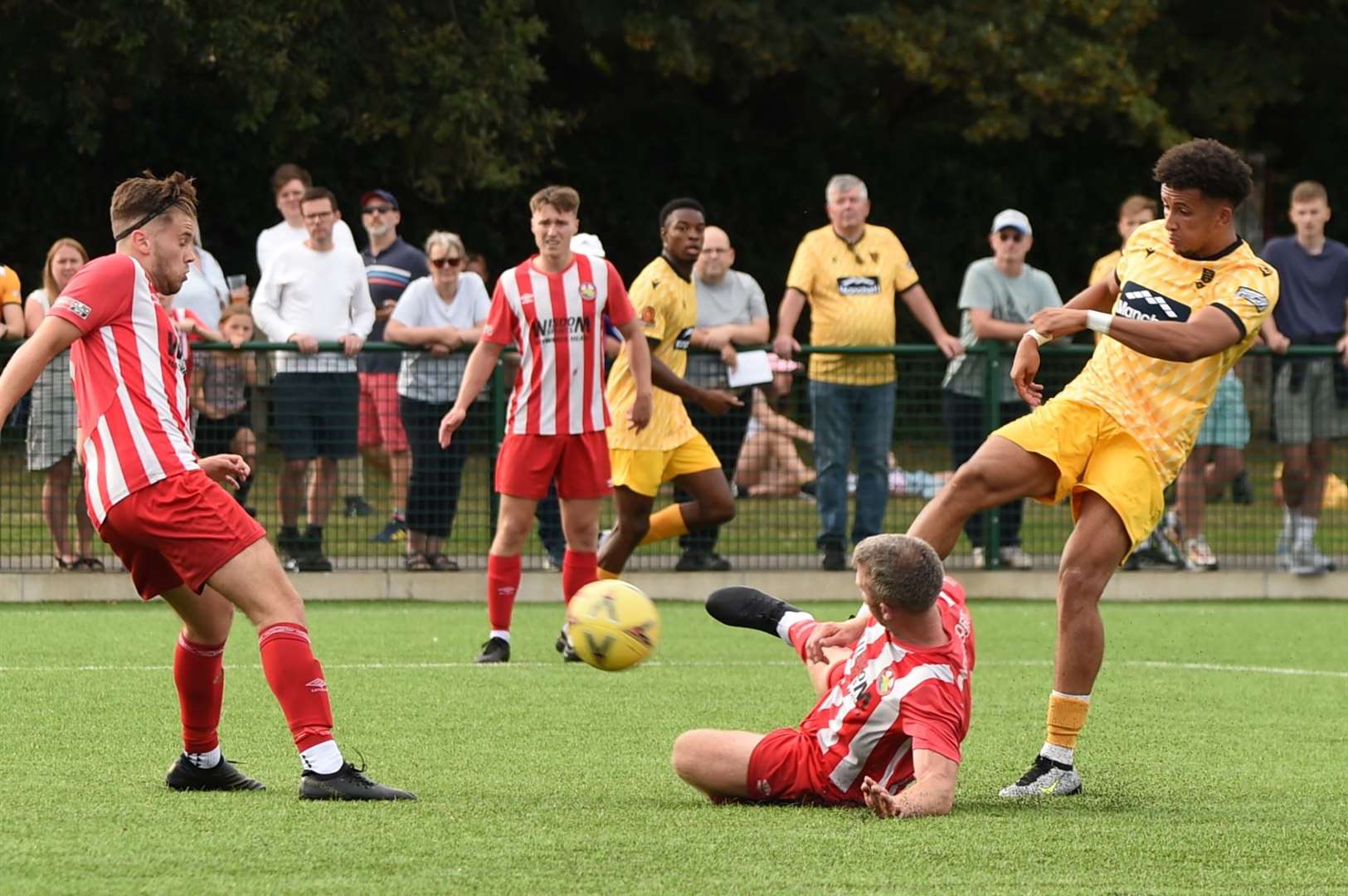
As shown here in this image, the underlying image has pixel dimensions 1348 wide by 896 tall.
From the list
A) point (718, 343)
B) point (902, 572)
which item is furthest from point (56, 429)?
point (902, 572)

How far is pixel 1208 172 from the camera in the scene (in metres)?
7.07

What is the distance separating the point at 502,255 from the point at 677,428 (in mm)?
15268

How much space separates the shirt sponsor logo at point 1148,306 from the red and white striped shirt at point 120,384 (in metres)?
3.09

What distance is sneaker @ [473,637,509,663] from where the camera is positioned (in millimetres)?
10422

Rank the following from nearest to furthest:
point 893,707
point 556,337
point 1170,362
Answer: point 893,707
point 1170,362
point 556,337

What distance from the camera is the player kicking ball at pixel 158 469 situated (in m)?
6.28

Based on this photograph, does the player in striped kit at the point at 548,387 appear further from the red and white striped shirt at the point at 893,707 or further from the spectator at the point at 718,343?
the red and white striped shirt at the point at 893,707

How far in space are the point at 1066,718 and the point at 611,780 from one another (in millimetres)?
1479

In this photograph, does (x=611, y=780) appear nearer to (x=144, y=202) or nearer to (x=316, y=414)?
(x=144, y=202)

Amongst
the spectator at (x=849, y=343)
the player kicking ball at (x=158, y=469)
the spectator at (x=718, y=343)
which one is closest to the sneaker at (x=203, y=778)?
the player kicking ball at (x=158, y=469)

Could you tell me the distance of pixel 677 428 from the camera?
11766 mm

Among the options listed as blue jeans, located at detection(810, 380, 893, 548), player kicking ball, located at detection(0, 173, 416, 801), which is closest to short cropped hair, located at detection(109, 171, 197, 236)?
player kicking ball, located at detection(0, 173, 416, 801)

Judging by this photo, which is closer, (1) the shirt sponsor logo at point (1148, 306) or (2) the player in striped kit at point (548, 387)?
(1) the shirt sponsor logo at point (1148, 306)

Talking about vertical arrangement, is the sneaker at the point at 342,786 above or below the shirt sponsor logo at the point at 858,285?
below
